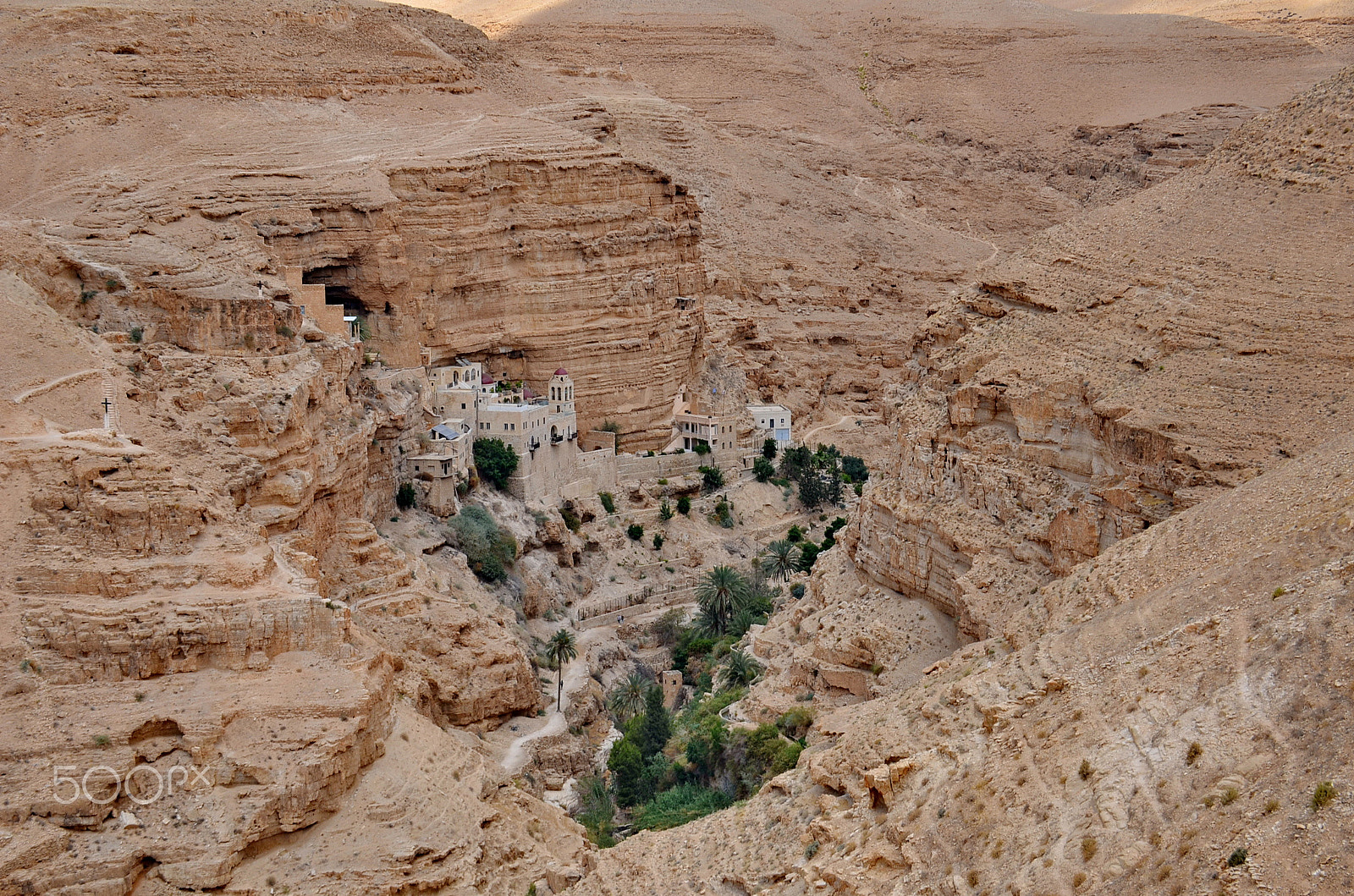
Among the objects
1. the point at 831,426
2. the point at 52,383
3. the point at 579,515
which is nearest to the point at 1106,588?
the point at 52,383

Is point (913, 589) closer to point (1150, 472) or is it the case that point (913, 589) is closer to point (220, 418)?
point (1150, 472)

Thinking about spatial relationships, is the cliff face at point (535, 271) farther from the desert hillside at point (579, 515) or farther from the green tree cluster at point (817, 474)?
the green tree cluster at point (817, 474)

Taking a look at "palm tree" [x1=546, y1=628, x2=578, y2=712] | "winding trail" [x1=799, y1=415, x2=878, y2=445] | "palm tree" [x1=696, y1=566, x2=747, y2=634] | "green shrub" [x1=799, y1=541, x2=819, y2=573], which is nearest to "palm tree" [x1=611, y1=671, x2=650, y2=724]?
"palm tree" [x1=546, y1=628, x2=578, y2=712]

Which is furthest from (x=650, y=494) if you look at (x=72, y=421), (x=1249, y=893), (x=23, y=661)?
(x=1249, y=893)

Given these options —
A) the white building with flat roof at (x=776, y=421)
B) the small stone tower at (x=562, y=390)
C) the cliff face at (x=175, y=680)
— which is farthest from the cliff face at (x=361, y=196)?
the cliff face at (x=175, y=680)

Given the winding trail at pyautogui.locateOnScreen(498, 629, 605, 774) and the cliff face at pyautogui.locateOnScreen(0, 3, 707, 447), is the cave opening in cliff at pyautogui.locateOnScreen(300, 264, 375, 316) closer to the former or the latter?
the cliff face at pyautogui.locateOnScreen(0, 3, 707, 447)

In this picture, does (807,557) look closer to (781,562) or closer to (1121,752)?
(781,562)
